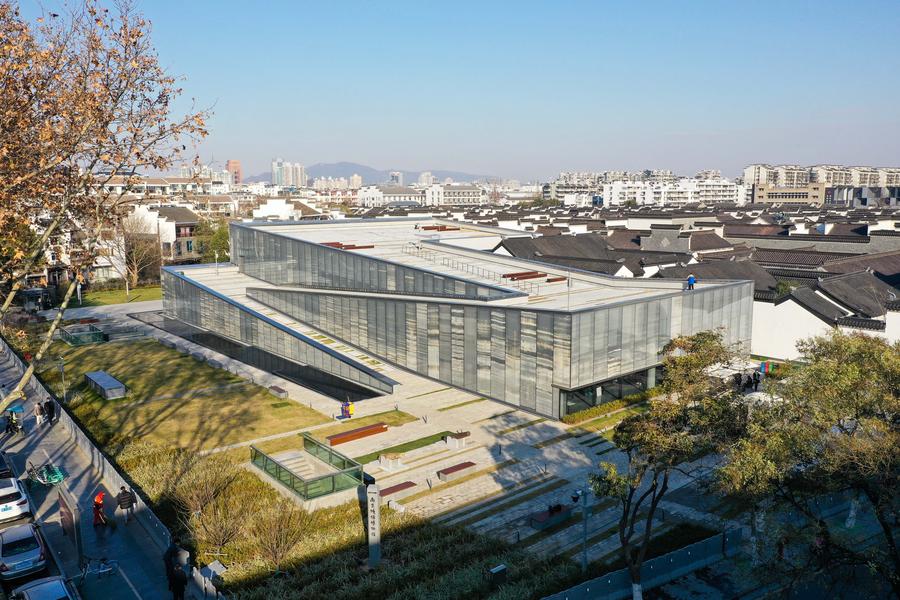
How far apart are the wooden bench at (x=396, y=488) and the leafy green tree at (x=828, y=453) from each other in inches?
553

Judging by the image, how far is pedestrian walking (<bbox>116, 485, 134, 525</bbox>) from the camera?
2577 centimetres

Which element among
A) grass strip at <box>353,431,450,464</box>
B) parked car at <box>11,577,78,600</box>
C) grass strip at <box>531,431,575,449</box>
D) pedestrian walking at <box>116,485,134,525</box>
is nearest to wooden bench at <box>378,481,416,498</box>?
grass strip at <box>353,431,450,464</box>

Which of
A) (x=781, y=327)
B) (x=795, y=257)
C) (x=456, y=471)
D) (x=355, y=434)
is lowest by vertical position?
(x=456, y=471)

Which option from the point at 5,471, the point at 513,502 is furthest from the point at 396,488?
the point at 5,471

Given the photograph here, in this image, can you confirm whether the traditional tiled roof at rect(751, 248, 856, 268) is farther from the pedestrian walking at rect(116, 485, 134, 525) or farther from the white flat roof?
the pedestrian walking at rect(116, 485, 134, 525)

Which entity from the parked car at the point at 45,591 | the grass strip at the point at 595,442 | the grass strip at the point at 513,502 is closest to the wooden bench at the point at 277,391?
the grass strip at the point at 595,442

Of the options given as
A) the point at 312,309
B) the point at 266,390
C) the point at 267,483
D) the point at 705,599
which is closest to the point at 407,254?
the point at 312,309

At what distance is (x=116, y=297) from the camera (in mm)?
80812

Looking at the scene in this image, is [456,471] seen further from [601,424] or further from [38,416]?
[38,416]

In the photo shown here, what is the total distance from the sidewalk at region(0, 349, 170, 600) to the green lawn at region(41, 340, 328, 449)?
2358 millimetres

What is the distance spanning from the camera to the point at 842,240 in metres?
79.4

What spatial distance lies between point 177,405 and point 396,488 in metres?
17.6

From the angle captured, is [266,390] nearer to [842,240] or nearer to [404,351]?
[404,351]

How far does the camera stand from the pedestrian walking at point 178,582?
20.3 meters
